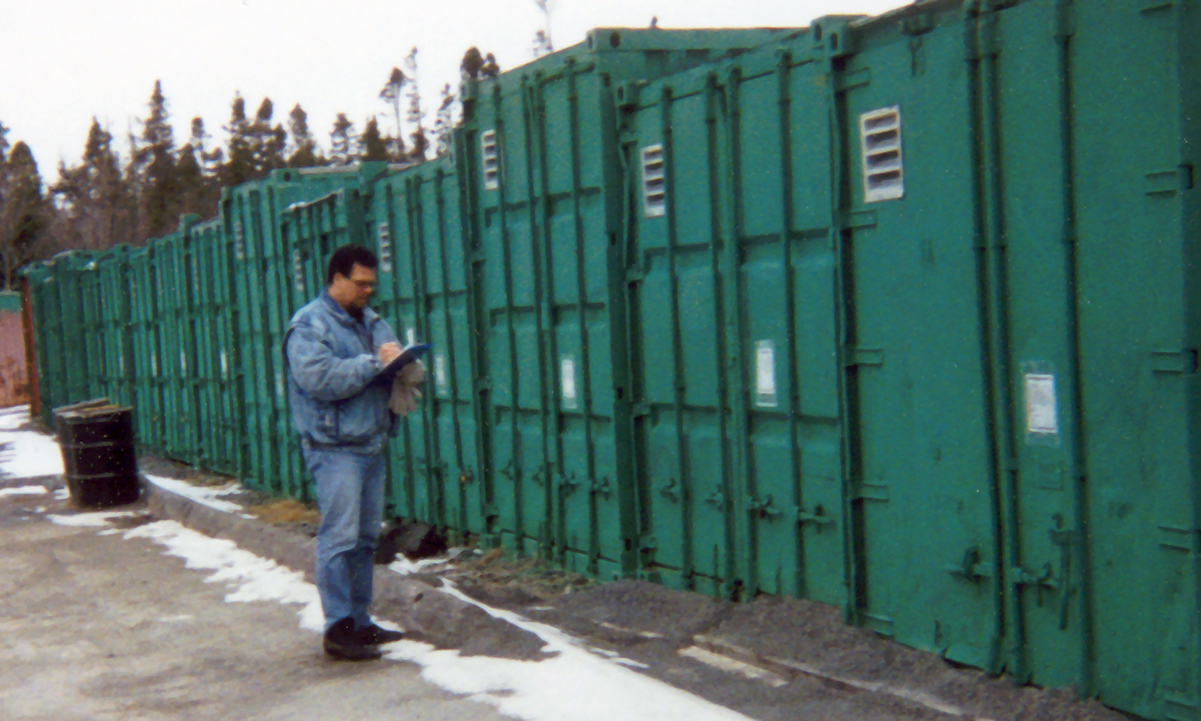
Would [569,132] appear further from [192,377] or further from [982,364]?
[192,377]

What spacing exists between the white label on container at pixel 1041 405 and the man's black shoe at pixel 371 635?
3277 mm

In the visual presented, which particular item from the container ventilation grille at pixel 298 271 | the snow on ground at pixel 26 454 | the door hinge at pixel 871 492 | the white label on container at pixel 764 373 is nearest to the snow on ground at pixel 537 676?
the door hinge at pixel 871 492

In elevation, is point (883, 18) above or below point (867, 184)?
above

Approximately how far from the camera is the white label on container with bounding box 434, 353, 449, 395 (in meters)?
9.76

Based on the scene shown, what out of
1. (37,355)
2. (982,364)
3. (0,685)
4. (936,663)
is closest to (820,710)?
(936,663)

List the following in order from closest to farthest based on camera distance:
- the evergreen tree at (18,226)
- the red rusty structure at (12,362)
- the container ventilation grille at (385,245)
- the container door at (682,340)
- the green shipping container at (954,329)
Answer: the green shipping container at (954,329)
the container door at (682,340)
the container ventilation grille at (385,245)
the red rusty structure at (12,362)
the evergreen tree at (18,226)

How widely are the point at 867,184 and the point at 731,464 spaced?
1.76 meters

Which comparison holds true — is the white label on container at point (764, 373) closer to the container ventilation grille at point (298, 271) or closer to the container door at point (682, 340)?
the container door at point (682, 340)

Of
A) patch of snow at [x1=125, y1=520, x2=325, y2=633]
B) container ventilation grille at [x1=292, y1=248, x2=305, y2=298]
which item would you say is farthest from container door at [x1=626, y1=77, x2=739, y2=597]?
container ventilation grille at [x1=292, y1=248, x2=305, y2=298]

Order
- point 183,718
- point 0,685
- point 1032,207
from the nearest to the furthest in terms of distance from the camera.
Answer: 1. point 1032,207
2. point 183,718
3. point 0,685

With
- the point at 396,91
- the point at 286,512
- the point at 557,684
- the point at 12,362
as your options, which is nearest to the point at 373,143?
the point at 396,91

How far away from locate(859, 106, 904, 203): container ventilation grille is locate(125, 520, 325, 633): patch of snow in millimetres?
3714

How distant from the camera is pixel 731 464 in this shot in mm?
6668

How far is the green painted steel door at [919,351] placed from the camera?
16.5ft
